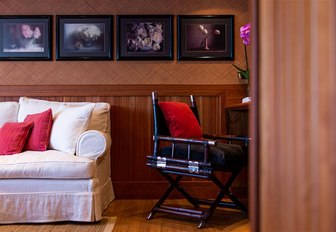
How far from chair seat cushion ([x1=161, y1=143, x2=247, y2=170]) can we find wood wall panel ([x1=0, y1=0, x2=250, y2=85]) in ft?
3.37

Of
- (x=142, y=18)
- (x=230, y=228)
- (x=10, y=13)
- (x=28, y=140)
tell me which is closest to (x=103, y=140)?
(x=28, y=140)

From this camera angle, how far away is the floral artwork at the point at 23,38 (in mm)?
3695

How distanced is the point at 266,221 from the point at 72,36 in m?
3.36

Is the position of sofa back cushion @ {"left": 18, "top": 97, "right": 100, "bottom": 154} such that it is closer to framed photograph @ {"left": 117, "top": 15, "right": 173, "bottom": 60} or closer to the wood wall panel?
the wood wall panel

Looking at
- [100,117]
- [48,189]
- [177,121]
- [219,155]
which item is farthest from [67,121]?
[219,155]

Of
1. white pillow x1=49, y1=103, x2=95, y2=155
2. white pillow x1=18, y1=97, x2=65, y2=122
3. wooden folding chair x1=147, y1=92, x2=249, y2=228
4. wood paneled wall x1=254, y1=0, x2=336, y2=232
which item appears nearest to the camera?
wood paneled wall x1=254, y1=0, x2=336, y2=232

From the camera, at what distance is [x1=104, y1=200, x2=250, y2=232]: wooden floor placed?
2719 mm

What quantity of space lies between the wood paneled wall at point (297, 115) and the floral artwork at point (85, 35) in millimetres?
3167

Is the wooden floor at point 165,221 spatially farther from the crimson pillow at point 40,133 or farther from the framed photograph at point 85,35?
the framed photograph at point 85,35

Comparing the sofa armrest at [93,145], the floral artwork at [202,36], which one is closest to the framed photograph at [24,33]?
the sofa armrest at [93,145]

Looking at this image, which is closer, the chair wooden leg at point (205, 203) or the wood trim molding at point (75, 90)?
the chair wooden leg at point (205, 203)

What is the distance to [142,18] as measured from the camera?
146 inches

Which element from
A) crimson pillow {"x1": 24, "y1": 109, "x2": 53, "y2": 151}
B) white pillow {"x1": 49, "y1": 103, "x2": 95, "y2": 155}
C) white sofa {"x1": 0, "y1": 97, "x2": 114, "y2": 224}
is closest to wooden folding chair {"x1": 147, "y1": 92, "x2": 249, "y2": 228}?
white sofa {"x1": 0, "y1": 97, "x2": 114, "y2": 224}

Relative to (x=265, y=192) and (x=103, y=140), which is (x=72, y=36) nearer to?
(x=103, y=140)
